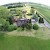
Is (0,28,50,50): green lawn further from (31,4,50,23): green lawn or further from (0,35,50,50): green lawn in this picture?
(31,4,50,23): green lawn

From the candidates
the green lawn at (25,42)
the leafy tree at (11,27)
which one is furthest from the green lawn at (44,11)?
the leafy tree at (11,27)

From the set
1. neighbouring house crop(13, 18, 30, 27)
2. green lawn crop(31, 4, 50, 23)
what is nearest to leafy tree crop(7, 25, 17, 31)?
neighbouring house crop(13, 18, 30, 27)

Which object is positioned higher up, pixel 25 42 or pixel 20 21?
pixel 20 21

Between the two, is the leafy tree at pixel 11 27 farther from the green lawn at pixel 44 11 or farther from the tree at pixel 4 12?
the green lawn at pixel 44 11

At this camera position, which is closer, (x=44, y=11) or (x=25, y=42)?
(x=25, y=42)

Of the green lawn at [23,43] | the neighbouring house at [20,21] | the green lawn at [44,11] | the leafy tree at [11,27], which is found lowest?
the green lawn at [23,43]

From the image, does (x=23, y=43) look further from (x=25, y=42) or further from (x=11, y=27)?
(x=11, y=27)

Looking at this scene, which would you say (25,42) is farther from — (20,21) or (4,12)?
(4,12)

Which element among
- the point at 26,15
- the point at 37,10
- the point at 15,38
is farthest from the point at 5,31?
the point at 37,10

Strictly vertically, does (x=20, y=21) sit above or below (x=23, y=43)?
above

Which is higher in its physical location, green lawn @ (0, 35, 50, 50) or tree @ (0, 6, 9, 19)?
tree @ (0, 6, 9, 19)

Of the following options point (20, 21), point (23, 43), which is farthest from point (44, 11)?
point (23, 43)

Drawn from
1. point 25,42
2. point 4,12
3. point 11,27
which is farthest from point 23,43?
point 4,12
